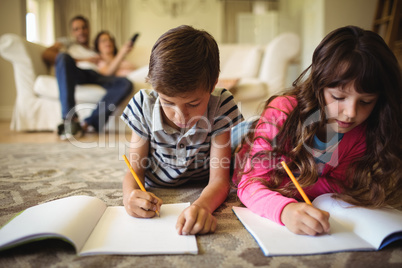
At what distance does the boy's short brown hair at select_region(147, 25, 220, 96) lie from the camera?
604mm

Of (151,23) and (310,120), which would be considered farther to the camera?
(151,23)

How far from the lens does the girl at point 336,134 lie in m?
0.61

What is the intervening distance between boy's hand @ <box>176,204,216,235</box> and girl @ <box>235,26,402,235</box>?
0.12 m

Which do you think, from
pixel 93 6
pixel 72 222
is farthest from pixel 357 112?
pixel 93 6

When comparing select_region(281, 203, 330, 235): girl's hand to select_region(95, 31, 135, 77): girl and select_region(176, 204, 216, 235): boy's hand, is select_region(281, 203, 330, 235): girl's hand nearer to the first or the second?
select_region(176, 204, 216, 235): boy's hand

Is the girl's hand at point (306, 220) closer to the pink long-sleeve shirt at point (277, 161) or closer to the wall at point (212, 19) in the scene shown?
the pink long-sleeve shirt at point (277, 161)

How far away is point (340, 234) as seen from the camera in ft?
1.77

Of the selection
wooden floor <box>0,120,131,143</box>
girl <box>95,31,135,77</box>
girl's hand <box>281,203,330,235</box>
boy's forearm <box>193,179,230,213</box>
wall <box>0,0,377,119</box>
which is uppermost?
wall <box>0,0,377,119</box>

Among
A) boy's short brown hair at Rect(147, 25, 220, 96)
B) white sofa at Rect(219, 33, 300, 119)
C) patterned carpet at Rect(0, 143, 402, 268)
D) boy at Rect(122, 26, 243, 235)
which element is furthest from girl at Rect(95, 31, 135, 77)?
boy's short brown hair at Rect(147, 25, 220, 96)

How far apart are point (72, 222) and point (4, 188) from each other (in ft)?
1.61

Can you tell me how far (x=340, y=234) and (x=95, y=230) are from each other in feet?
1.40

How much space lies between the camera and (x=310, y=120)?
70cm

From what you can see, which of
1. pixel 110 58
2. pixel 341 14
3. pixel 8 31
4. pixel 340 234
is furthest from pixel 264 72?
pixel 8 31

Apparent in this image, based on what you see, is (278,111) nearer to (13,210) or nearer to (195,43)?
(195,43)
